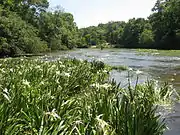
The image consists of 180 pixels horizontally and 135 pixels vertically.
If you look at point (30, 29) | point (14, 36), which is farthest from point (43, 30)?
point (14, 36)

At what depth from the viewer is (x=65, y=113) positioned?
609cm

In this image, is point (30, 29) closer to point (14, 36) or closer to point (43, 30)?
point (14, 36)

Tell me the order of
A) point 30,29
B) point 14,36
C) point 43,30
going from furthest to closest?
1. point 43,30
2. point 30,29
3. point 14,36

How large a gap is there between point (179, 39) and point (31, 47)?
39.9 m

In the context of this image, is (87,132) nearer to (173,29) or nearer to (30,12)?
(30,12)

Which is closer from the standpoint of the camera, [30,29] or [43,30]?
[30,29]

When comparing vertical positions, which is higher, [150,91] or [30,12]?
[30,12]

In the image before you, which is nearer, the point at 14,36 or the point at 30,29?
the point at 14,36

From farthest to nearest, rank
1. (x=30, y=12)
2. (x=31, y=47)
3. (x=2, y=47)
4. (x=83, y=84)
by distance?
(x=30, y=12) < (x=31, y=47) < (x=2, y=47) < (x=83, y=84)

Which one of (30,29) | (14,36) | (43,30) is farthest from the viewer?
(43,30)

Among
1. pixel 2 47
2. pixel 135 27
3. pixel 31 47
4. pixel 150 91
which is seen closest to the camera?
pixel 150 91

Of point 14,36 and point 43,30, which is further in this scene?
point 43,30

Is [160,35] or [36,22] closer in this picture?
[36,22]

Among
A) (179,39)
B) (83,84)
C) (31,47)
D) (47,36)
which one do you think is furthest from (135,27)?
(83,84)
